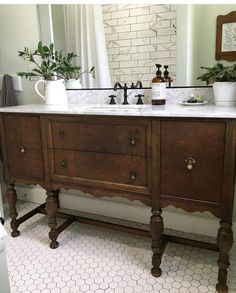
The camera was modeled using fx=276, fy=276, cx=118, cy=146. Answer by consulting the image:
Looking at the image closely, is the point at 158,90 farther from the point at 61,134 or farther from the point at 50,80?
the point at 50,80

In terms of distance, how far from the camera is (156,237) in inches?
58.6

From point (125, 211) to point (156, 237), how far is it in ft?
2.11

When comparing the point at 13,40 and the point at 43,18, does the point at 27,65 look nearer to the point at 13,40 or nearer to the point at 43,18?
the point at 13,40

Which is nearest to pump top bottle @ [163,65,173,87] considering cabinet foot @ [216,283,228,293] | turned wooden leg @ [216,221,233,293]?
turned wooden leg @ [216,221,233,293]

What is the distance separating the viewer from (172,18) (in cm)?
169

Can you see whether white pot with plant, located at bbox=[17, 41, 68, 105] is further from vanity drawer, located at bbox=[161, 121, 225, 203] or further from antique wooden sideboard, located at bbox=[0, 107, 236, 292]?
vanity drawer, located at bbox=[161, 121, 225, 203]

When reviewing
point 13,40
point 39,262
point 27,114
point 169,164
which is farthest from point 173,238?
point 13,40

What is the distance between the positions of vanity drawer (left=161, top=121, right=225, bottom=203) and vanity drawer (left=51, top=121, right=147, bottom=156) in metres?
0.13

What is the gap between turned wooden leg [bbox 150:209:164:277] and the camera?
1461 mm

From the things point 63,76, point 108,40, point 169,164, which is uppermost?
point 108,40

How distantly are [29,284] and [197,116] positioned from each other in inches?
49.3

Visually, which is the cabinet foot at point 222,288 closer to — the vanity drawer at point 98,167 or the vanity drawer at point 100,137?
the vanity drawer at point 98,167

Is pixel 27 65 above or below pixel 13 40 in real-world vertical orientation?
below

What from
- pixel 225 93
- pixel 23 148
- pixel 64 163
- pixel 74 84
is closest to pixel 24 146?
pixel 23 148
